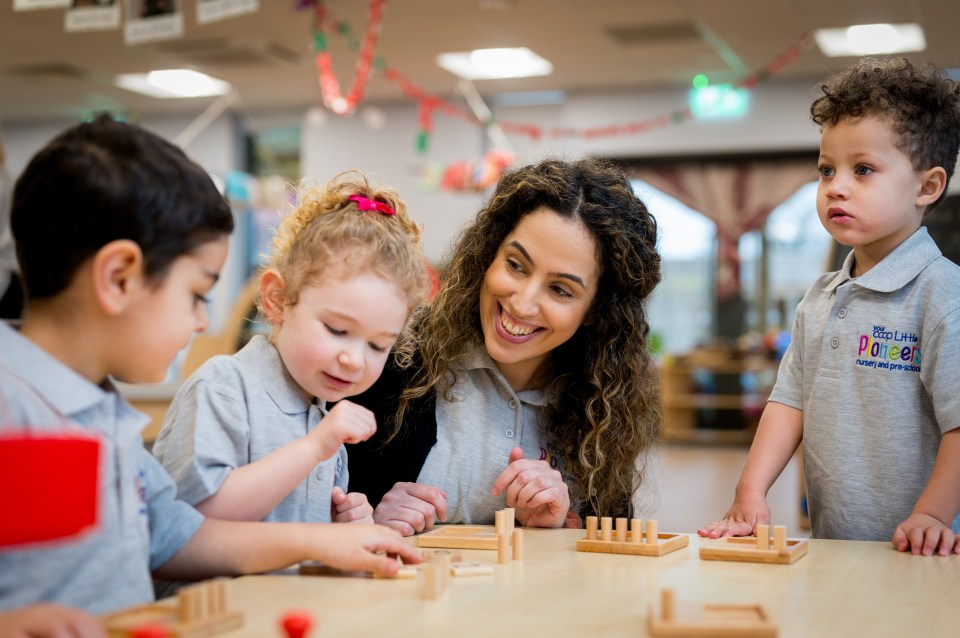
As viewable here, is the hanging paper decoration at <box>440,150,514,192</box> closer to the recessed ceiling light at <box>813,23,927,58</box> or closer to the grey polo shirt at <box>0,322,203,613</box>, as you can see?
the recessed ceiling light at <box>813,23,927,58</box>

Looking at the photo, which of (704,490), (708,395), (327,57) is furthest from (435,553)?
(708,395)

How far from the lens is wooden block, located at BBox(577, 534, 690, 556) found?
1.39m

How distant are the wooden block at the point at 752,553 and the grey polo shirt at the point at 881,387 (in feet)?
1.34

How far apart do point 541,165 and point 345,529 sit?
98 cm

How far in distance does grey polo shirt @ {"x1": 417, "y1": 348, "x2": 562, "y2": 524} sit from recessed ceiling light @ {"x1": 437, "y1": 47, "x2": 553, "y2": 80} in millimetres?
6548

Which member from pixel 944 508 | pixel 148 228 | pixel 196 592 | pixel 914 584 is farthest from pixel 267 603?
pixel 944 508

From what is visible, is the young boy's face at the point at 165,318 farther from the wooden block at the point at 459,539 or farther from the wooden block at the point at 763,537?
the wooden block at the point at 763,537

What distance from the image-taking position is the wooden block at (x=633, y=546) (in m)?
1.39

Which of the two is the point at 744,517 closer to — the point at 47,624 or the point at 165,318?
the point at 165,318

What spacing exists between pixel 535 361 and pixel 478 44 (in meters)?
6.33

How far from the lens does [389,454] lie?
73.5 inches

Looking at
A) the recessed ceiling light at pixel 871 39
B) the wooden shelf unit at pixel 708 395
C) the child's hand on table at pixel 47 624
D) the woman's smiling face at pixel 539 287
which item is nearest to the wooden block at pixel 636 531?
the woman's smiling face at pixel 539 287

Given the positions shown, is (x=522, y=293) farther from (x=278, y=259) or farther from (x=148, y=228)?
(x=148, y=228)

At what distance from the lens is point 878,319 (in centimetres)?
175
